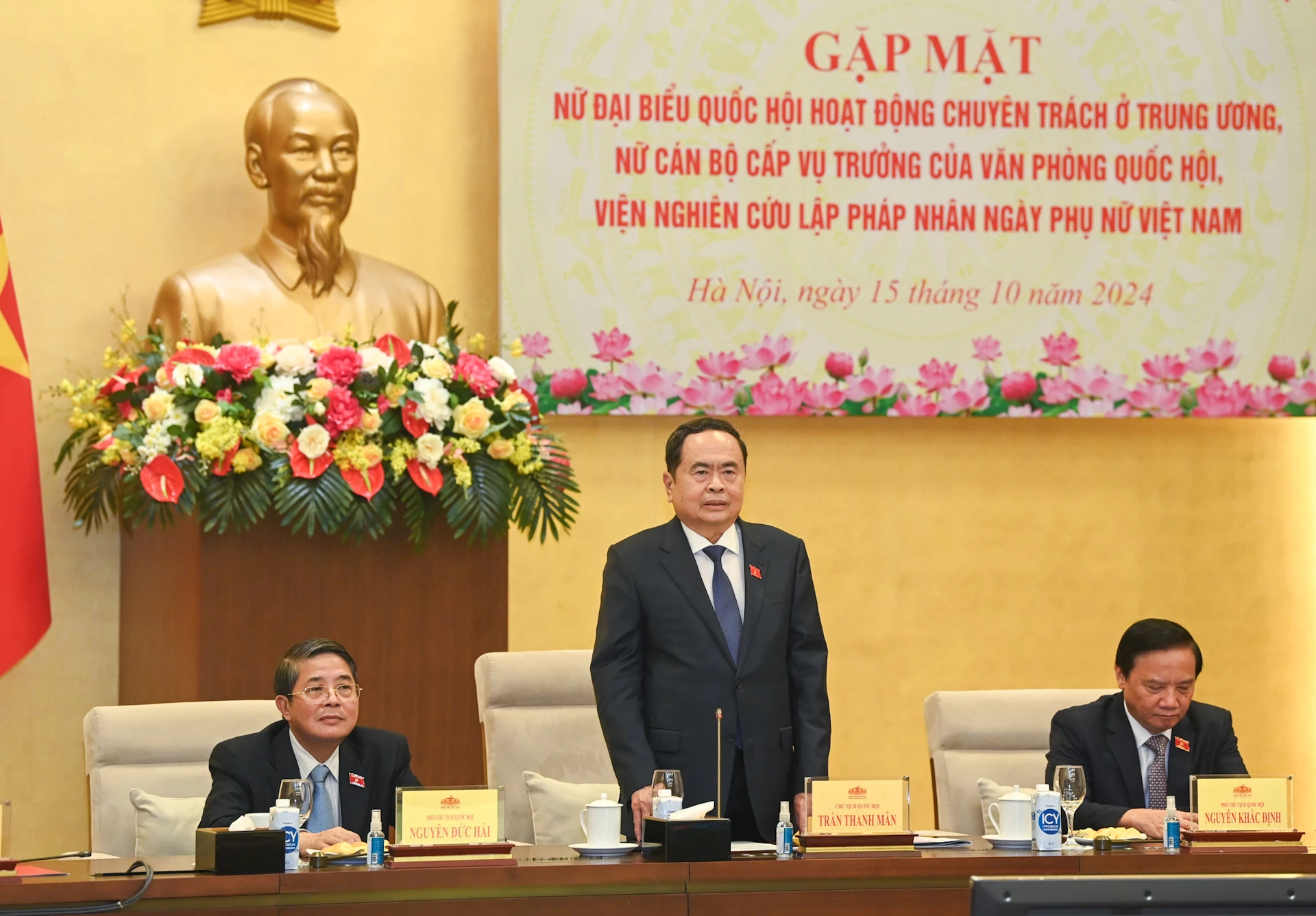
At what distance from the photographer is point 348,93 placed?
5.08 metres

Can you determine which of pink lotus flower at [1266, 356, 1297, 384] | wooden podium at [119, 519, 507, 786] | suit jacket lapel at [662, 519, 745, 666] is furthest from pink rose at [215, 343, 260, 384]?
pink lotus flower at [1266, 356, 1297, 384]

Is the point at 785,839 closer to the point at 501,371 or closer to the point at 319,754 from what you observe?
the point at 319,754

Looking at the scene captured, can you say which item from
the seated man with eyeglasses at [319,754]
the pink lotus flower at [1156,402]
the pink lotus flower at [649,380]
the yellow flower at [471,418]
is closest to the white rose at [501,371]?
the yellow flower at [471,418]

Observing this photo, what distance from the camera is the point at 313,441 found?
354 cm

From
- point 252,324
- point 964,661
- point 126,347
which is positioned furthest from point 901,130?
point 126,347

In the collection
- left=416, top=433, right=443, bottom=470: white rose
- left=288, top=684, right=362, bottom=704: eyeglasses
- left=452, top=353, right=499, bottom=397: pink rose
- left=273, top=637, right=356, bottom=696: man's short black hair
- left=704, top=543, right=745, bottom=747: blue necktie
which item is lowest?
left=288, top=684, right=362, bottom=704: eyeglasses

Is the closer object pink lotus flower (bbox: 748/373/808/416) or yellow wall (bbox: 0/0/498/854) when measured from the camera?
yellow wall (bbox: 0/0/498/854)

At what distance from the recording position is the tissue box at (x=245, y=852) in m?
2.22

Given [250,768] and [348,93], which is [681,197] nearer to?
[348,93]

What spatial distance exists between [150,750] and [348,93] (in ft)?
8.62

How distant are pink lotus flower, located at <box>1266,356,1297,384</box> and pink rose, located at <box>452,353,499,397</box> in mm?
2784

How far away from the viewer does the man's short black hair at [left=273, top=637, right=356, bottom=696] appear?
9.52ft

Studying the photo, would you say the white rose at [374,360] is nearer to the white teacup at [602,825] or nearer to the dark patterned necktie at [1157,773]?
the white teacup at [602,825]

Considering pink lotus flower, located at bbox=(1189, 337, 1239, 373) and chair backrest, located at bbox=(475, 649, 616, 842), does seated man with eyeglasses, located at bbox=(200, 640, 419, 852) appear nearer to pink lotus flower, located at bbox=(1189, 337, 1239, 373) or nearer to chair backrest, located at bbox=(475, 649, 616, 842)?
chair backrest, located at bbox=(475, 649, 616, 842)
